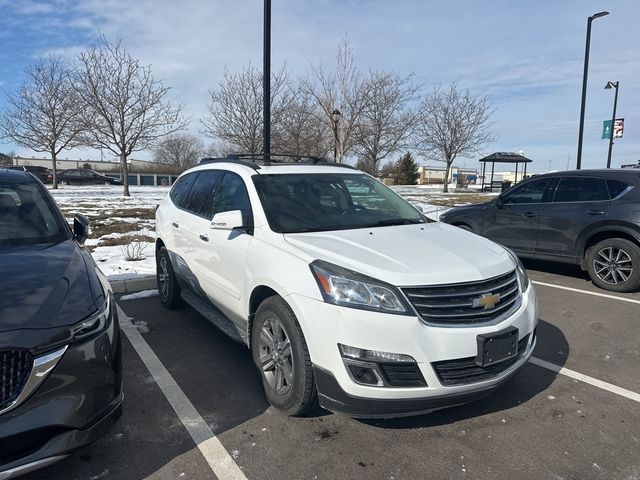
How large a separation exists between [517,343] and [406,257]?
89 cm

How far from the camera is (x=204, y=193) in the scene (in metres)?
4.77

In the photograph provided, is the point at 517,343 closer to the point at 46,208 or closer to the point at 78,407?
→ the point at 78,407

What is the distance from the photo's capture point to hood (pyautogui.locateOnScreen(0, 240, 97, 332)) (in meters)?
2.29

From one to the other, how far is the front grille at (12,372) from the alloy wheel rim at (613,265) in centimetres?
703

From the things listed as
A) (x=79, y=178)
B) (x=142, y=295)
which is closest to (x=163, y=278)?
(x=142, y=295)

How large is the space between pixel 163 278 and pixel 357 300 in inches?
144

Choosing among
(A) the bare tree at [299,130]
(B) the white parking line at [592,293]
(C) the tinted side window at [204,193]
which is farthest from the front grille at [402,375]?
(A) the bare tree at [299,130]

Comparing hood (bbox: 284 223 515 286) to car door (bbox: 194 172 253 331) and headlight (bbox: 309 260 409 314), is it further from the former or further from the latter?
car door (bbox: 194 172 253 331)

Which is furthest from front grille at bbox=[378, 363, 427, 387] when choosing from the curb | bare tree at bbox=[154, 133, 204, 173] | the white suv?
bare tree at bbox=[154, 133, 204, 173]

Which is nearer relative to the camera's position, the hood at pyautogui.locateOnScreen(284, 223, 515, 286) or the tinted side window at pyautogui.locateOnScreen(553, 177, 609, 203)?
the hood at pyautogui.locateOnScreen(284, 223, 515, 286)

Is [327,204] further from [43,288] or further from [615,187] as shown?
[615,187]

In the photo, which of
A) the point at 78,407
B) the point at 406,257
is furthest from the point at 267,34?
the point at 78,407

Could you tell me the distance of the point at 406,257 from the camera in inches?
118

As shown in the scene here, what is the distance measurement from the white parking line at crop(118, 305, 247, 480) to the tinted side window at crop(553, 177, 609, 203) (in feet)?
20.7
